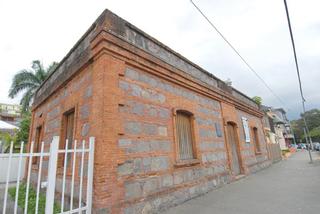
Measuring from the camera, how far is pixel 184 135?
5855 millimetres

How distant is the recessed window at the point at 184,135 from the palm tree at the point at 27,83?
569 inches

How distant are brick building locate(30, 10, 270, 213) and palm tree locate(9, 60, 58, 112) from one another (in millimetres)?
10756

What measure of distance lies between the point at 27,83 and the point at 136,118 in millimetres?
16392

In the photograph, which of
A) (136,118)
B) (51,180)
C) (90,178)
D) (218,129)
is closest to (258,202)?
(218,129)

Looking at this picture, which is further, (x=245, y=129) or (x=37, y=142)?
(x=245, y=129)

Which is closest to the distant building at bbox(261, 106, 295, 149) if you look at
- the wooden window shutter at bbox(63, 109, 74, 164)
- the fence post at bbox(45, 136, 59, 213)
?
the wooden window shutter at bbox(63, 109, 74, 164)

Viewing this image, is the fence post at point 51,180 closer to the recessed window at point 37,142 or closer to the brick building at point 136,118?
the brick building at point 136,118

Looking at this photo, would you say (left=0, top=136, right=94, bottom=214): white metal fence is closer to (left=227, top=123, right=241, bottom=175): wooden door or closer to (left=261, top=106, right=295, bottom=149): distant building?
(left=227, top=123, right=241, bottom=175): wooden door

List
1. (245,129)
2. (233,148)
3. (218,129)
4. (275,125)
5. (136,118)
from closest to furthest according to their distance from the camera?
1. (136,118)
2. (218,129)
3. (233,148)
4. (245,129)
5. (275,125)

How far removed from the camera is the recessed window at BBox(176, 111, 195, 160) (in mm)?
5609

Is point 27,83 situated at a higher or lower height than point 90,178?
higher

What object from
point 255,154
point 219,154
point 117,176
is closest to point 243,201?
point 219,154

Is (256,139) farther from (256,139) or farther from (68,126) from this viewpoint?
(68,126)

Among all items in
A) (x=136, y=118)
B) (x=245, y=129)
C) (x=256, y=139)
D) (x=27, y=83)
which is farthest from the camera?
(x=27, y=83)
